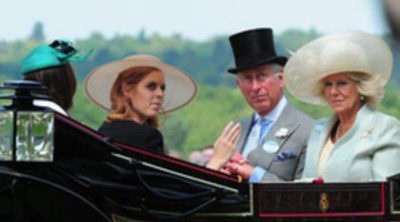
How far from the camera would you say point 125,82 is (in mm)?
5031

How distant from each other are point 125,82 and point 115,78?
0.25 metres

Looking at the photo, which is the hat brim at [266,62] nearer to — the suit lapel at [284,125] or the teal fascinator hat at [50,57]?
the suit lapel at [284,125]

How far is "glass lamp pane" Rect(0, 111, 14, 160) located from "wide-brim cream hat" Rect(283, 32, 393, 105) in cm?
134

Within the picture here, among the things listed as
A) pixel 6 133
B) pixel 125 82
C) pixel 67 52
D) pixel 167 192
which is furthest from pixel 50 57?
pixel 6 133

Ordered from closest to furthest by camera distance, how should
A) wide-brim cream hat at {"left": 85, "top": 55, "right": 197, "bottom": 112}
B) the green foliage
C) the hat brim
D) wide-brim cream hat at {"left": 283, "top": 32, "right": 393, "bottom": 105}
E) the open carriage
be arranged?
the open carriage → wide-brim cream hat at {"left": 283, "top": 32, "right": 393, "bottom": 105} → wide-brim cream hat at {"left": 85, "top": 55, "right": 197, "bottom": 112} → the hat brim → the green foliage

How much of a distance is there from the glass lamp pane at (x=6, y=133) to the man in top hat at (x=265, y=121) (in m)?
1.16

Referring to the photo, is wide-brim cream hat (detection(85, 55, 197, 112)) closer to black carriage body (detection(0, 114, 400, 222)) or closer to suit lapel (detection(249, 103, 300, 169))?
suit lapel (detection(249, 103, 300, 169))

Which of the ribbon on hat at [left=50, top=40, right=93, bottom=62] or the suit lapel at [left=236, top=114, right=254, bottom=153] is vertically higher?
the ribbon on hat at [left=50, top=40, right=93, bottom=62]

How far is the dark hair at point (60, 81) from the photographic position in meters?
4.91

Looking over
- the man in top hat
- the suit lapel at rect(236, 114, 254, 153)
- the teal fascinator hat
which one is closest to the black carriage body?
the man in top hat

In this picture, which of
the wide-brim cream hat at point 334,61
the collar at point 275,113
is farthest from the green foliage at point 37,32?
the wide-brim cream hat at point 334,61

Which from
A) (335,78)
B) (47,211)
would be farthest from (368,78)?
(47,211)

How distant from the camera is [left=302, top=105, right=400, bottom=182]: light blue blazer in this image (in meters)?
4.27

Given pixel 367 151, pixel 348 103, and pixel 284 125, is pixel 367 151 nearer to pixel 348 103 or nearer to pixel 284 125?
pixel 348 103
